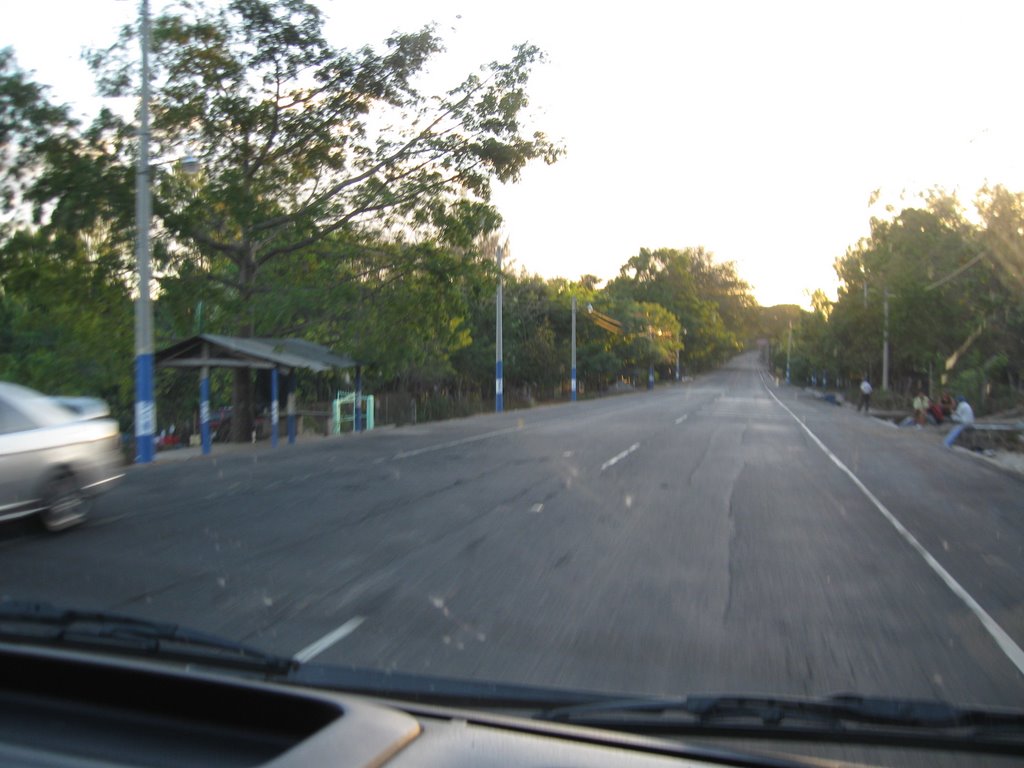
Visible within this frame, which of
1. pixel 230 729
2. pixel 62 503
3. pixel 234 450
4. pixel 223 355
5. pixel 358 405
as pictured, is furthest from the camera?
pixel 358 405

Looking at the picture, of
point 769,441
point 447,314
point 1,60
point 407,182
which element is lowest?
point 769,441

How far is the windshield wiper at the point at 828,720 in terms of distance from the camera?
3.26 m

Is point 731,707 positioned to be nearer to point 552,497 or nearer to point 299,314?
point 552,497

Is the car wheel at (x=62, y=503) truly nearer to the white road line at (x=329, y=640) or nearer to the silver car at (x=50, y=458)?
the silver car at (x=50, y=458)

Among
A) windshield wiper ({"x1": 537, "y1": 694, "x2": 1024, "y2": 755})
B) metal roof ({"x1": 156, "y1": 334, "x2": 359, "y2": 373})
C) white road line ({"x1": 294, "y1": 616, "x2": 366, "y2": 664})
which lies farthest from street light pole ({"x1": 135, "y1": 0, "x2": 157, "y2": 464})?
windshield wiper ({"x1": 537, "y1": 694, "x2": 1024, "y2": 755})

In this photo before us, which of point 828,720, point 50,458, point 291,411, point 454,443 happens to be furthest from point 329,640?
point 291,411

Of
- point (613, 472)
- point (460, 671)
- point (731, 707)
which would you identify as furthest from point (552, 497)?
point (731, 707)

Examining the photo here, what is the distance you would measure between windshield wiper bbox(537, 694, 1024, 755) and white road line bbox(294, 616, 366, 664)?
2.45 m

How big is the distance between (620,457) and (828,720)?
49.5 ft

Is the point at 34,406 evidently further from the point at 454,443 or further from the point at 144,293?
the point at 454,443

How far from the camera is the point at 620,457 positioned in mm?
18406

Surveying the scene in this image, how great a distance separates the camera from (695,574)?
7875 mm

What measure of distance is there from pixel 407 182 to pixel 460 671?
20.1 m

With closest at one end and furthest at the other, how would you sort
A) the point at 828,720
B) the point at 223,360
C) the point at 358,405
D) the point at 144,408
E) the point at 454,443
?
1. the point at 828,720
2. the point at 144,408
3. the point at 223,360
4. the point at 454,443
5. the point at 358,405
